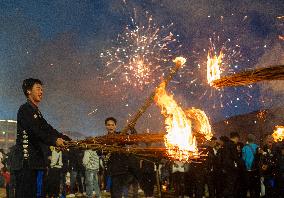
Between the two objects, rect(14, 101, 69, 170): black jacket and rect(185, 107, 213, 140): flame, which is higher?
rect(185, 107, 213, 140): flame

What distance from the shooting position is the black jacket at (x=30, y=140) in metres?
5.35

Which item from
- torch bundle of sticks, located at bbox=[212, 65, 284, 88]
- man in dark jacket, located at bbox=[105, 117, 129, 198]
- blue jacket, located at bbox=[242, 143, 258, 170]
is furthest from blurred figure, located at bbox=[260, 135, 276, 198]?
torch bundle of sticks, located at bbox=[212, 65, 284, 88]

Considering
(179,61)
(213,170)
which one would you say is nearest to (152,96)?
(179,61)

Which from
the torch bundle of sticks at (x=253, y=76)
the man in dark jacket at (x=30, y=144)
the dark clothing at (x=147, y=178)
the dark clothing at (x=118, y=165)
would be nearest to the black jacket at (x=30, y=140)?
the man in dark jacket at (x=30, y=144)

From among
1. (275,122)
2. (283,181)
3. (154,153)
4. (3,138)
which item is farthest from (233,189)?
(3,138)

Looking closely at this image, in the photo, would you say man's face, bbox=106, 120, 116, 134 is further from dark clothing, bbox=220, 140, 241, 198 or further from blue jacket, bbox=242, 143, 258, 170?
blue jacket, bbox=242, 143, 258, 170

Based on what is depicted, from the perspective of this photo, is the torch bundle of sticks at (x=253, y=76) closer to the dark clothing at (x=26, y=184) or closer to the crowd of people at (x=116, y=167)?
the crowd of people at (x=116, y=167)

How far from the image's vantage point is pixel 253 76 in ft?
16.7

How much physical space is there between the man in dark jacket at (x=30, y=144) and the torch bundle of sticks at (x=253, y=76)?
8.55 ft

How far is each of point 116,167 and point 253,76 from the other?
14.9 feet

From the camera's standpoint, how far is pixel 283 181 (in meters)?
12.6

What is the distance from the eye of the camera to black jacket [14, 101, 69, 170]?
17.6 ft

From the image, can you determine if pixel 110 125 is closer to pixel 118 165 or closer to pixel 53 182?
pixel 118 165

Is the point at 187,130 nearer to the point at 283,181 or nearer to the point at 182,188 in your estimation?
the point at 283,181
